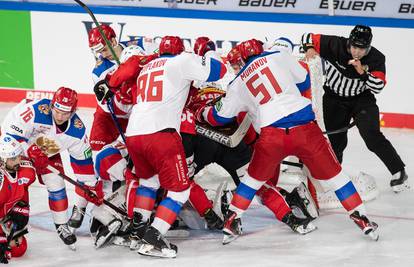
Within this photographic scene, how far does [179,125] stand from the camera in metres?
5.36

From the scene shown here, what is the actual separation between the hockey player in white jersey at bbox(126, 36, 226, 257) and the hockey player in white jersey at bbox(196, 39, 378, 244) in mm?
211

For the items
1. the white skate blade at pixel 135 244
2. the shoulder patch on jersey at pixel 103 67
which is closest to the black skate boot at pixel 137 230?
the white skate blade at pixel 135 244

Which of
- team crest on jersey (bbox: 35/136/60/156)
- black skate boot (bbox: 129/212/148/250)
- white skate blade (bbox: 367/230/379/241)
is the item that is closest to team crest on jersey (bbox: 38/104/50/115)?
team crest on jersey (bbox: 35/136/60/156)

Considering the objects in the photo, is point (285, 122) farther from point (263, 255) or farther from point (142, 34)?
point (142, 34)

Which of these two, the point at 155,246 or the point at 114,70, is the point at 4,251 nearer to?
the point at 155,246

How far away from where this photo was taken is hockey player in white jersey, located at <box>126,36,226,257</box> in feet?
17.0

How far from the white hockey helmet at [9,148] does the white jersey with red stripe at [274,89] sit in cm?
127

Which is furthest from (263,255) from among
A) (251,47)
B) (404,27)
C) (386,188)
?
(404,27)

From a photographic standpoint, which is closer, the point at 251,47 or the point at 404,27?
the point at 251,47

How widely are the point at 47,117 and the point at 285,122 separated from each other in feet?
4.42

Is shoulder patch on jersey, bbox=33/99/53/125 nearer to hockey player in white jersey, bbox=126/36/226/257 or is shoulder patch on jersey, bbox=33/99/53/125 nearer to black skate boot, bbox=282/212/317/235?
hockey player in white jersey, bbox=126/36/226/257

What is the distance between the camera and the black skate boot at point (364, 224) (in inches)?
213

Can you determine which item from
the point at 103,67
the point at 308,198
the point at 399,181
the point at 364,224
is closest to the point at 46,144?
the point at 103,67

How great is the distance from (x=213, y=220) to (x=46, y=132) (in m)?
1.14
